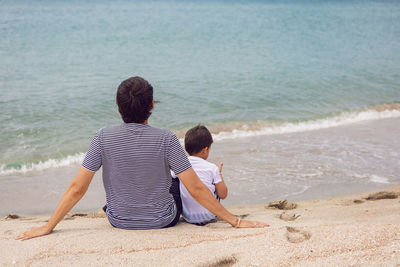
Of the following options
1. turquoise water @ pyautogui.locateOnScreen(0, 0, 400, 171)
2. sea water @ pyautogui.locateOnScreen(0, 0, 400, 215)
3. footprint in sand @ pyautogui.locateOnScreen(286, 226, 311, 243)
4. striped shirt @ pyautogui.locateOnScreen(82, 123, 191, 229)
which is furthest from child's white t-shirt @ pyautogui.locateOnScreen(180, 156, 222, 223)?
turquoise water @ pyautogui.locateOnScreen(0, 0, 400, 171)

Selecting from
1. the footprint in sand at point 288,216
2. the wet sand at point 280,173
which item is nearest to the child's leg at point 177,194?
the footprint in sand at point 288,216

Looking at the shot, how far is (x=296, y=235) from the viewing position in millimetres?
3047

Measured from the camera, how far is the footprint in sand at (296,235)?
2963 millimetres

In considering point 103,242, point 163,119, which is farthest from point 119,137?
point 163,119

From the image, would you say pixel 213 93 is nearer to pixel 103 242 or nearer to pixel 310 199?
pixel 310 199

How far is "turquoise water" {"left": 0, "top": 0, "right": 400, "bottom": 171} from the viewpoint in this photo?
960 cm

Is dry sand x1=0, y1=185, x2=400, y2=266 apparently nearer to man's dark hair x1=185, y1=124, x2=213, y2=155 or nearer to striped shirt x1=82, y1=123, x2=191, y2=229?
striped shirt x1=82, y1=123, x2=191, y2=229

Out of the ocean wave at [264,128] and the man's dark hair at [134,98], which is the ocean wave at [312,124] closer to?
the ocean wave at [264,128]

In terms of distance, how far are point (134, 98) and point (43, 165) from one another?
472 centimetres

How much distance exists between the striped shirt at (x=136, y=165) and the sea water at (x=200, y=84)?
231 centimetres

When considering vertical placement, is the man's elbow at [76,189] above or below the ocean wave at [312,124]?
above

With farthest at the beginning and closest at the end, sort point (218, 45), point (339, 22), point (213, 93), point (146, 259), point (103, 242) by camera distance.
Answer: point (339, 22) → point (218, 45) → point (213, 93) → point (103, 242) → point (146, 259)

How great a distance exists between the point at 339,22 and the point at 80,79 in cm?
2279

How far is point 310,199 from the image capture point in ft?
17.4
